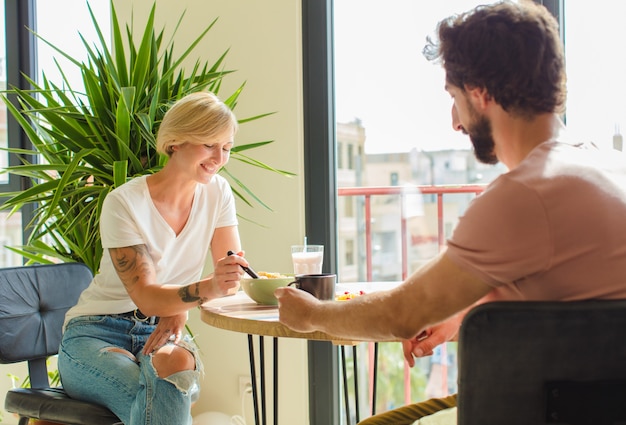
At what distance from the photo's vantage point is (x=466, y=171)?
3.09 meters

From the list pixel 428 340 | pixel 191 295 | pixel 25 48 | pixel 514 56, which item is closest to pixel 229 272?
pixel 191 295

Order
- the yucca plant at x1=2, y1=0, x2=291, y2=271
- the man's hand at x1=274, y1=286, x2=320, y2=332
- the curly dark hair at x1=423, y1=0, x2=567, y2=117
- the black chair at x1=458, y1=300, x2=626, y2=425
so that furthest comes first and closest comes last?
the yucca plant at x1=2, y1=0, x2=291, y2=271, the man's hand at x1=274, y1=286, x2=320, y2=332, the curly dark hair at x1=423, y1=0, x2=567, y2=117, the black chair at x1=458, y1=300, x2=626, y2=425

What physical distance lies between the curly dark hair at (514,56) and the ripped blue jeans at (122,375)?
109 centimetres

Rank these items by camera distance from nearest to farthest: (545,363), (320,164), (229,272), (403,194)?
1. (545,363)
2. (229,272)
3. (320,164)
4. (403,194)

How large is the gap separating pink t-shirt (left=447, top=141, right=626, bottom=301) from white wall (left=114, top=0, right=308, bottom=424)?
6.35 ft

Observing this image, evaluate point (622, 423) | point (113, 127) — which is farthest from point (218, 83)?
point (622, 423)

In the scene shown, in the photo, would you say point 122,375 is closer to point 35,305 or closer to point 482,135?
point 35,305

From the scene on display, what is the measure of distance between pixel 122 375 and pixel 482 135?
1124mm

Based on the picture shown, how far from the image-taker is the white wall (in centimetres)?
293

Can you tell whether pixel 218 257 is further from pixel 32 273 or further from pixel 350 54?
pixel 350 54

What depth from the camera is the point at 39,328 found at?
2139mm

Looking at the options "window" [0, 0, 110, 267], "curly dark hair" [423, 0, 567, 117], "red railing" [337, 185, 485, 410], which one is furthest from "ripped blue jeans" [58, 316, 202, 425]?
"window" [0, 0, 110, 267]

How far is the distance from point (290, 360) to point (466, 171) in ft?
3.68

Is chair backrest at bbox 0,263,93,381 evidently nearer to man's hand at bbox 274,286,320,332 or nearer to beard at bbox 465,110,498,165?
→ man's hand at bbox 274,286,320,332
